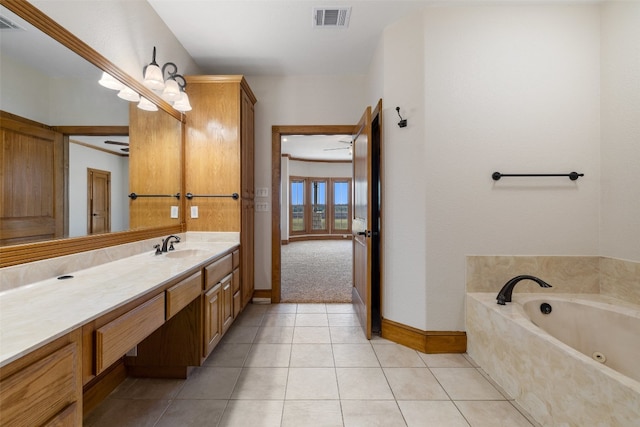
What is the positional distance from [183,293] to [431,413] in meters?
1.58

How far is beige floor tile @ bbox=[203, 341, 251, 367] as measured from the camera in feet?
6.57

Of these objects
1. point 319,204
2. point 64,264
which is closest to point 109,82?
point 64,264

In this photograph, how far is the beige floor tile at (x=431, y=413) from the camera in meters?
1.47

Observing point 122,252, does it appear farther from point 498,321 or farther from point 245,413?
point 498,321

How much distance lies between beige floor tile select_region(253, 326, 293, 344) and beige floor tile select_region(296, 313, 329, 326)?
0.16 meters

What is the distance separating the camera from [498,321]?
1813 millimetres

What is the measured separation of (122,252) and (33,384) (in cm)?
128

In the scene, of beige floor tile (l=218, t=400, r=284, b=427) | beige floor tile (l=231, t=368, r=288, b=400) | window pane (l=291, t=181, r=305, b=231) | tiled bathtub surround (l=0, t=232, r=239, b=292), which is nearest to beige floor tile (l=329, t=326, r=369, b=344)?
beige floor tile (l=231, t=368, r=288, b=400)

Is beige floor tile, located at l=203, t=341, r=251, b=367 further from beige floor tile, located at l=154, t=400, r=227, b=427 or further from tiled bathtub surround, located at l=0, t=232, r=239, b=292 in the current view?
tiled bathtub surround, located at l=0, t=232, r=239, b=292

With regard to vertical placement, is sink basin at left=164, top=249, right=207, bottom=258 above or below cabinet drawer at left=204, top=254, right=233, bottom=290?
above

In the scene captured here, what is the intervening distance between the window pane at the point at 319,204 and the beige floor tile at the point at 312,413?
295 inches

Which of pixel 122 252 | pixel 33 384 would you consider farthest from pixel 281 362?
pixel 33 384

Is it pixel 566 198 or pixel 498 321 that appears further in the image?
pixel 566 198

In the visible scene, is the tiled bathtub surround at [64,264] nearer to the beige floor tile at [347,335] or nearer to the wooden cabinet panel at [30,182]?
the wooden cabinet panel at [30,182]
